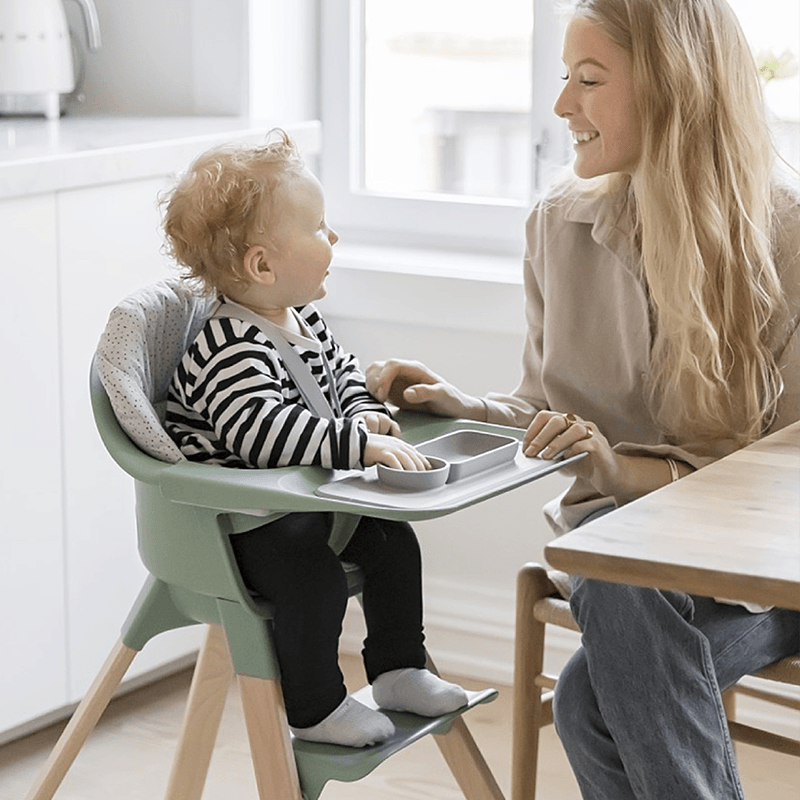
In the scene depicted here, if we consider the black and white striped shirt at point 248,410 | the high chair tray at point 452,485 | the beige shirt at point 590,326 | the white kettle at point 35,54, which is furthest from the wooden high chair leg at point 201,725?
the white kettle at point 35,54

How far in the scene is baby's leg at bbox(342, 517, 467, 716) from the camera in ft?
5.67

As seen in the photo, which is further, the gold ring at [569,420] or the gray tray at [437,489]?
the gold ring at [569,420]

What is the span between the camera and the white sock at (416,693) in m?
1.69

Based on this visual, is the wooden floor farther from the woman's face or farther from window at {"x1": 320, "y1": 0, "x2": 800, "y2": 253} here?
the woman's face

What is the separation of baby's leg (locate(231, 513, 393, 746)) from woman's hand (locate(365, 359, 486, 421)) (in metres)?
0.27

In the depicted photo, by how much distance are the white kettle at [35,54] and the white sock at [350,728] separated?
5.28 ft

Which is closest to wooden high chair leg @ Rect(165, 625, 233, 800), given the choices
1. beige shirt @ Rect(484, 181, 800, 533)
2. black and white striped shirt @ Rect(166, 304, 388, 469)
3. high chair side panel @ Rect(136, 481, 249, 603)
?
high chair side panel @ Rect(136, 481, 249, 603)

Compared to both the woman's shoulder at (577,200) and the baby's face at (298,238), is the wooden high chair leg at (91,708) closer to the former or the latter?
the baby's face at (298,238)

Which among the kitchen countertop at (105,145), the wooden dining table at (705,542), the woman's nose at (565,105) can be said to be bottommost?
the wooden dining table at (705,542)

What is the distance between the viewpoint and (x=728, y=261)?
6.05ft

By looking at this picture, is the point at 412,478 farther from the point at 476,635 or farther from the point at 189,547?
the point at 476,635

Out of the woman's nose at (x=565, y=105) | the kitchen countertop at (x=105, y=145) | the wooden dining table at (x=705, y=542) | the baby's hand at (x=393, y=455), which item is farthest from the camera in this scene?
the kitchen countertop at (x=105, y=145)

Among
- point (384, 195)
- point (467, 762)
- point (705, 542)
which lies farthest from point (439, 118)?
point (705, 542)

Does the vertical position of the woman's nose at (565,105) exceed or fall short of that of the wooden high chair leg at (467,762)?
it exceeds it
